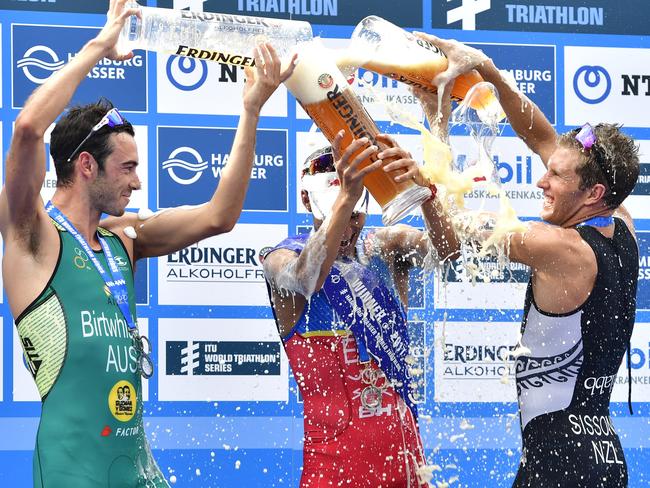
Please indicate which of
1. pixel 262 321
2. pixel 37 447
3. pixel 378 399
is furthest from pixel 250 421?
pixel 37 447

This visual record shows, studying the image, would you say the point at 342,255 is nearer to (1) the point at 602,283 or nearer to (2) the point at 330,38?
(1) the point at 602,283

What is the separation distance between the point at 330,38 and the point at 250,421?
1.69 meters

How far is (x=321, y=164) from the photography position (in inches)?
143

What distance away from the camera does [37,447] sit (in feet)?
10.5

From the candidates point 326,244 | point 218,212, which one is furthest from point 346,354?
point 218,212

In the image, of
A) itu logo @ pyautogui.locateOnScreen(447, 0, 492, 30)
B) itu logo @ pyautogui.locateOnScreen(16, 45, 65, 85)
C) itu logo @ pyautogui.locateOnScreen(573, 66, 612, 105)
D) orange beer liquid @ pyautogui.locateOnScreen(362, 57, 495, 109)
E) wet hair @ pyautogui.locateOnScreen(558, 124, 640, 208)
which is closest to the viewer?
orange beer liquid @ pyautogui.locateOnScreen(362, 57, 495, 109)

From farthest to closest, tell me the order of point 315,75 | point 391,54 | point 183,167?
point 183,167, point 391,54, point 315,75

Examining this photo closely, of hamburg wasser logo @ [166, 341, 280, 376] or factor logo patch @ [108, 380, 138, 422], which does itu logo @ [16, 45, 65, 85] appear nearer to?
hamburg wasser logo @ [166, 341, 280, 376]

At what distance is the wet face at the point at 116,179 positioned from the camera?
134 inches

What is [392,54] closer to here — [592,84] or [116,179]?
[116,179]

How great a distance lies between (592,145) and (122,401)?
5.20 ft

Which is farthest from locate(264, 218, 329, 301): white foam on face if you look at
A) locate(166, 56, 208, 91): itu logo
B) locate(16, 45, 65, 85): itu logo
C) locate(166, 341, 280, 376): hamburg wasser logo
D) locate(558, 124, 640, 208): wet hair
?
locate(16, 45, 65, 85): itu logo

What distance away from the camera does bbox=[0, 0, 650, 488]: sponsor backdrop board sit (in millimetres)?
4695

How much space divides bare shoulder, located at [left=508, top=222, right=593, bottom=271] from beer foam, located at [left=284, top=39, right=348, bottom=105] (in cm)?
72
